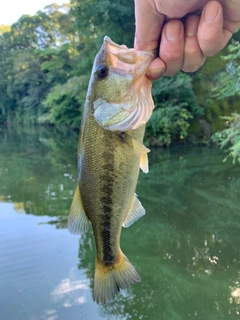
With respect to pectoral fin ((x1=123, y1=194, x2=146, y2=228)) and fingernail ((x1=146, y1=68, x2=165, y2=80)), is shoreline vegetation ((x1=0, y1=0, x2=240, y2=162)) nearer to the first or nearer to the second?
pectoral fin ((x1=123, y1=194, x2=146, y2=228))

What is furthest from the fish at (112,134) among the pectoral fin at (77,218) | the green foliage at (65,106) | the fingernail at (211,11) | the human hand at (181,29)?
the green foliage at (65,106)

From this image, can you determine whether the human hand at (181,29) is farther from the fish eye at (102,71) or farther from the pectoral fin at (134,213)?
the pectoral fin at (134,213)

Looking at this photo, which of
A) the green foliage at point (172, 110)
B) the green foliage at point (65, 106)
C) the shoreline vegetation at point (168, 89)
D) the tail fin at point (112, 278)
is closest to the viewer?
the tail fin at point (112, 278)

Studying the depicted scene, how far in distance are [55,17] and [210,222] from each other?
124ft

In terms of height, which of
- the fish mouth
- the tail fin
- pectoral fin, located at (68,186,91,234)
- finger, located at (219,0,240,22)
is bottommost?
the tail fin

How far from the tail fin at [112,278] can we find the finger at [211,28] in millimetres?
1396

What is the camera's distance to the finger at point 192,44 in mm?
2000

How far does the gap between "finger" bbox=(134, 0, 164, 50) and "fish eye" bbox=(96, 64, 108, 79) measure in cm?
33

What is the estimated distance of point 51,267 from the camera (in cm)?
543

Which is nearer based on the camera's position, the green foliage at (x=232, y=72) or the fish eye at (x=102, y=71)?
the fish eye at (x=102, y=71)

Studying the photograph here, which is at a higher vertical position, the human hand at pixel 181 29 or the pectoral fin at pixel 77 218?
the human hand at pixel 181 29

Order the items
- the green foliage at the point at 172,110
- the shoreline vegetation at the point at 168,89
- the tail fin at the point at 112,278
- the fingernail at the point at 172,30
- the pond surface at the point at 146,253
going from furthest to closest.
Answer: the green foliage at the point at 172,110
the shoreline vegetation at the point at 168,89
the pond surface at the point at 146,253
the tail fin at the point at 112,278
the fingernail at the point at 172,30

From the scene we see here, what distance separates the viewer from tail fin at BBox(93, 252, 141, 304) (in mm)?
2100

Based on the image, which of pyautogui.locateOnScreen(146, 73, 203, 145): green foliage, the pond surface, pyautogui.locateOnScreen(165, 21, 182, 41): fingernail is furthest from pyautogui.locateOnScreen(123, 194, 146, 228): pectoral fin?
pyautogui.locateOnScreen(146, 73, 203, 145): green foliage
